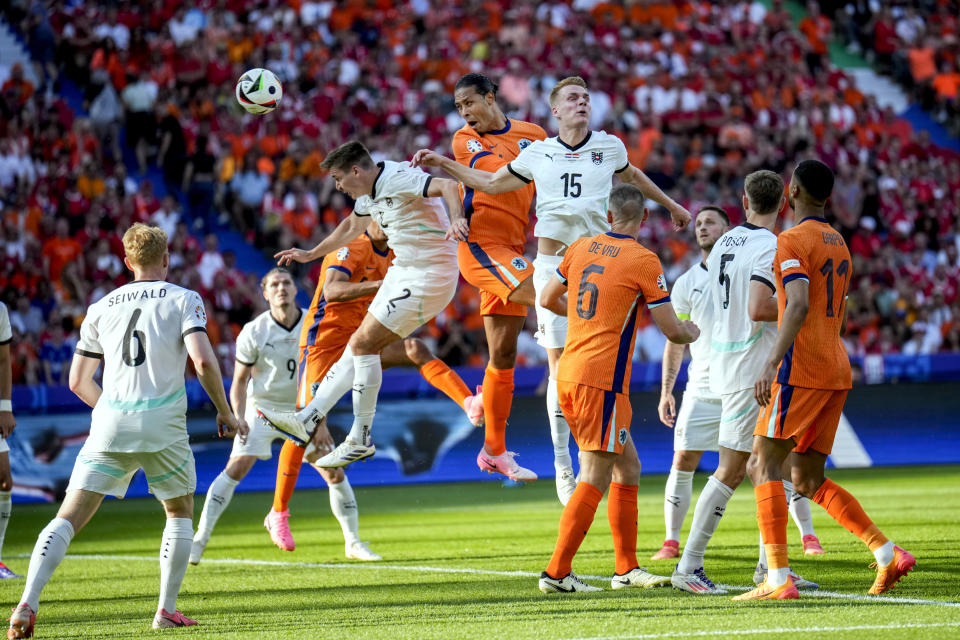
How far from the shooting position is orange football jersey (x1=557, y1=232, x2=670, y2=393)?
7371 millimetres

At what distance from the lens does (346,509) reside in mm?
10688

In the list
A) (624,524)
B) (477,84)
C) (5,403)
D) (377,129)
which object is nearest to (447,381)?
(477,84)

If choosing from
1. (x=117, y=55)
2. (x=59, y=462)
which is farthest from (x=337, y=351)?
(x=117, y=55)

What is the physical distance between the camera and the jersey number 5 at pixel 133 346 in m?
6.90

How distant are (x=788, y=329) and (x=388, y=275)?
12.6 feet

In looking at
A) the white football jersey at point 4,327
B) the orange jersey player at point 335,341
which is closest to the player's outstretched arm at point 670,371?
the orange jersey player at point 335,341

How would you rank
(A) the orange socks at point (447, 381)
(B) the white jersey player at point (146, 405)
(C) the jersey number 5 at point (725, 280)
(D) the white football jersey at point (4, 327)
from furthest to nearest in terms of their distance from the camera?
1. (A) the orange socks at point (447, 381)
2. (D) the white football jersey at point (4, 327)
3. (C) the jersey number 5 at point (725, 280)
4. (B) the white jersey player at point (146, 405)

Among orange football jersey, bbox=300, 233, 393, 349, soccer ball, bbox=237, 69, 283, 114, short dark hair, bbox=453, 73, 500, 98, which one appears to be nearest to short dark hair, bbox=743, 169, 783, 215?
short dark hair, bbox=453, 73, 500, 98

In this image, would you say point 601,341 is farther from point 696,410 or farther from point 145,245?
point 145,245

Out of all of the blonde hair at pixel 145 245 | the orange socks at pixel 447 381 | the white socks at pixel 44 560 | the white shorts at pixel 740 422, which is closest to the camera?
the white socks at pixel 44 560

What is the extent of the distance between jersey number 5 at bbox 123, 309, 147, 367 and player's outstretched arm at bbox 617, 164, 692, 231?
3816 mm

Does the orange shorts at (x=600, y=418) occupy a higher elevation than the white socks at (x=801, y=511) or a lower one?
higher

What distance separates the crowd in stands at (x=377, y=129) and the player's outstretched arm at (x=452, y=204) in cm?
858

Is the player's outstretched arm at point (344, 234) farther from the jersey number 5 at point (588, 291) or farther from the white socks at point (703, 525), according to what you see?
the white socks at point (703, 525)
